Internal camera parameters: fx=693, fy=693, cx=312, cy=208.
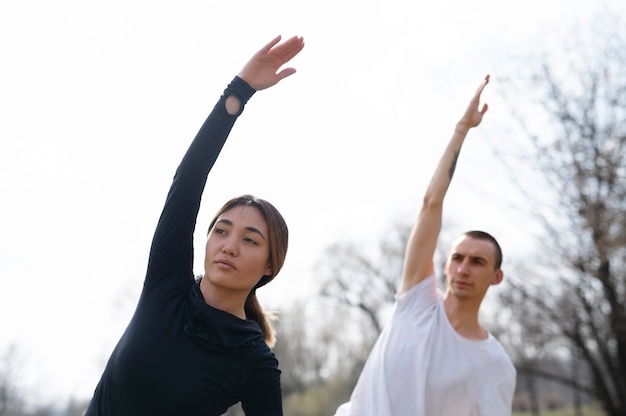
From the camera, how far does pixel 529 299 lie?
18.8 metres

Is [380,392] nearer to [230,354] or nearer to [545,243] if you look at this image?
[230,354]

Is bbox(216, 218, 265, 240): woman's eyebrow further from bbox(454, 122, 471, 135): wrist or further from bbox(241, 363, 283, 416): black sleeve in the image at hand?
bbox(454, 122, 471, 135): wrist

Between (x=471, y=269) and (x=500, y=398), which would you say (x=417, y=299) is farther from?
(x=500, y=398)

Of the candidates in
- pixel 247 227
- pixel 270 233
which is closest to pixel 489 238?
pixel 270 233

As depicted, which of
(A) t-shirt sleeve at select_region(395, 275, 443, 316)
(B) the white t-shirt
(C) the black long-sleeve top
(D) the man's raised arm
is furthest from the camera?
(A) t-shirt sleeve at select_region(395, 275, 443, 316)

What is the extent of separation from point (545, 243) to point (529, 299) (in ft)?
7.39

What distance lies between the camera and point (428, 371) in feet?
16.0

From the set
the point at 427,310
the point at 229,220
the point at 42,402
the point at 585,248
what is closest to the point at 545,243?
the point at 585,248

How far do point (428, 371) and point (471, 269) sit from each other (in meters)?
0.87

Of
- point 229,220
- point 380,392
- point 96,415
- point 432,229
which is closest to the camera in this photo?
point 96,415

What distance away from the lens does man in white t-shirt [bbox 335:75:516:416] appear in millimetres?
4793

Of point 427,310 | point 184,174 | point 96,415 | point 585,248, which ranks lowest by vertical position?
point 96,415

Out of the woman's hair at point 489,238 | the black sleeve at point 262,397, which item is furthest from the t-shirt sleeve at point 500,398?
the black sleeve at point 262,397

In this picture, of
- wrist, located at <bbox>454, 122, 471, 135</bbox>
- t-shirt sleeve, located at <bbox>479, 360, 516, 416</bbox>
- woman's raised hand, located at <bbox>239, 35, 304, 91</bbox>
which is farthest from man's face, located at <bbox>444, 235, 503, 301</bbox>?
woman's raised hand, located at <bbox>239, 35, 304, 91</bbox>
